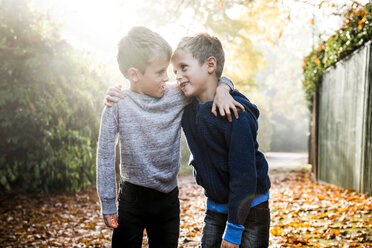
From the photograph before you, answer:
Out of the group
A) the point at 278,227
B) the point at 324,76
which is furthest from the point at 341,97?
the point at 278,227

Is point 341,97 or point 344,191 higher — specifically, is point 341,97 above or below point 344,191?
above

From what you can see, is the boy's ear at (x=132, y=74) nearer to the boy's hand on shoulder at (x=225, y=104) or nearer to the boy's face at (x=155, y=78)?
the boy's face at (x=155, y=78)

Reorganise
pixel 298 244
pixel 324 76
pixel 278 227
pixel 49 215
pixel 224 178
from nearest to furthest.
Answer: pixel 224 178 → pixel 298 244 → pixel 278 227 → pixel 49 215 → pixel 324 76

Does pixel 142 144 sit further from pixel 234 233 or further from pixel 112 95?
pixel 234 233

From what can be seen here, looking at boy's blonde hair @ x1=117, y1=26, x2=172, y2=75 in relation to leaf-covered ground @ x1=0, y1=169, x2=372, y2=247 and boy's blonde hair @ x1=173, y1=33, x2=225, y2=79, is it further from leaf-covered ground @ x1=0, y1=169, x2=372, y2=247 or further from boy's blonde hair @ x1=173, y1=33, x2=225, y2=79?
leaf-covered ground @ x1=0, y1=169, x2=372, y2=247

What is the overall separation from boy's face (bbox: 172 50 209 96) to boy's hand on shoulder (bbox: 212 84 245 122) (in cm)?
14

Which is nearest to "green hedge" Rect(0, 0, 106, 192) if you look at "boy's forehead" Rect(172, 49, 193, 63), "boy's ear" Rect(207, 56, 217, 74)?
"boy's forehead" Rect(172, 49, 193, 63)

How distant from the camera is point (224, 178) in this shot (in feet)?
6.45

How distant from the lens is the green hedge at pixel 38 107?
627cm

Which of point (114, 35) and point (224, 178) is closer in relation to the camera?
point (224, 178)

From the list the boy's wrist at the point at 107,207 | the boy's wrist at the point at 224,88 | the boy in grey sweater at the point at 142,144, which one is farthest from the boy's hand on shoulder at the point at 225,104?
the boy's wrist at the point at 107,207

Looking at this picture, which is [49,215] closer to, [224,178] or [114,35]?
[224,178]

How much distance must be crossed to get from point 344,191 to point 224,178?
5.35m

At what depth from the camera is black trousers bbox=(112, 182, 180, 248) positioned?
2189 mm
